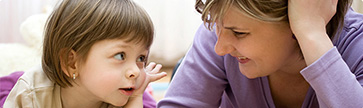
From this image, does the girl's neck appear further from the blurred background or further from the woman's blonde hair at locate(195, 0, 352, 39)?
the blurred background

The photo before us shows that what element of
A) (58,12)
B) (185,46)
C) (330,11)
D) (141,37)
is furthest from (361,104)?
(185,46)

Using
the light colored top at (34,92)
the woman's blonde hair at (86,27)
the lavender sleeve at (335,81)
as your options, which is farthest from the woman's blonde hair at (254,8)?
the light colored top at (34,92)

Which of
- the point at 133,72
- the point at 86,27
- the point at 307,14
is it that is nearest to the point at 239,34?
the point at 307,14

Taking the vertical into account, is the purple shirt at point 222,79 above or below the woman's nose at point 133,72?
below

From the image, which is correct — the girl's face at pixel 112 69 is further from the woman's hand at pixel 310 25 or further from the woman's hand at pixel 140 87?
the woman's hand at pixel 310 25

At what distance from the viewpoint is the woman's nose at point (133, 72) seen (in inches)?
45.5

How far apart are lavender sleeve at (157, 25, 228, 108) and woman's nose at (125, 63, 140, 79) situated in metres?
0.12

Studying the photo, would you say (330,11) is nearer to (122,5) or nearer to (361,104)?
(361,104)

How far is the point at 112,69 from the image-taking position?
1151mm

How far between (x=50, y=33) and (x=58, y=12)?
71mm

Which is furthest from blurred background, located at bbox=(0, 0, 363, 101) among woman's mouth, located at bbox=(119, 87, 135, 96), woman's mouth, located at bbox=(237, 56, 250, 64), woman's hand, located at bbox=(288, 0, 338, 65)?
woman's hand, located at bbox=(288, 0, 338, 65)

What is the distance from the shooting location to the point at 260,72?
104 cm

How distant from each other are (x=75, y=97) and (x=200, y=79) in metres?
0.43

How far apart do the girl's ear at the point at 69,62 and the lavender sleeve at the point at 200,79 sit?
0.97ft
